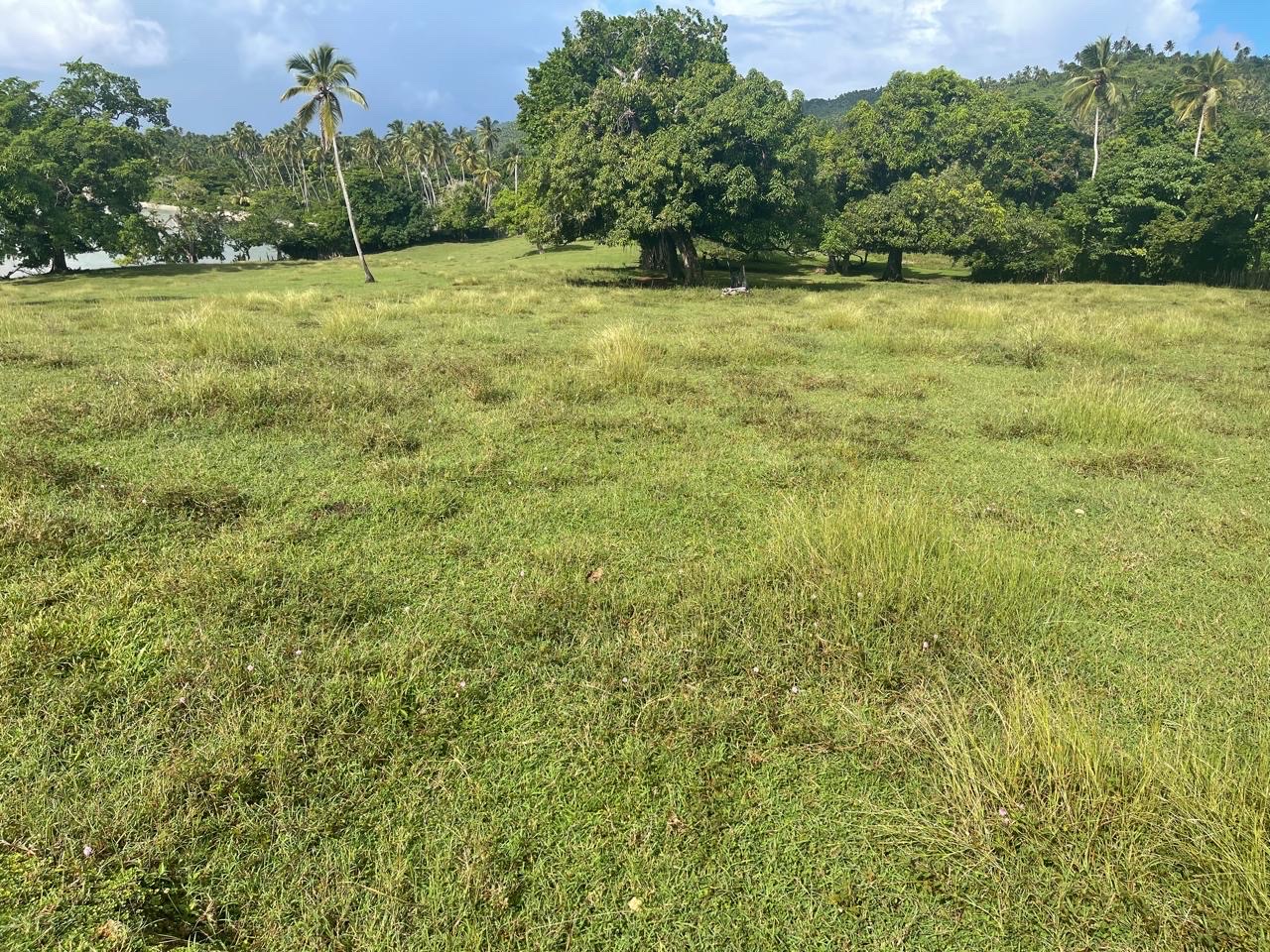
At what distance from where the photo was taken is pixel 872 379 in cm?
986

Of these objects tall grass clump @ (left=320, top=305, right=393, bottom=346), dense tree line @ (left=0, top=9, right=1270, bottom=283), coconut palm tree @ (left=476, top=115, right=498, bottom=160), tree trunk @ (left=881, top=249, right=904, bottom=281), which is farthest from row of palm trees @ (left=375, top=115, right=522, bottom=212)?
tall grass clump @ (left=320, top=305, right=393, bottom=346)

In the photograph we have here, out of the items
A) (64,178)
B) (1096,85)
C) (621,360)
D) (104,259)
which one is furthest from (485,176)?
(621,360)

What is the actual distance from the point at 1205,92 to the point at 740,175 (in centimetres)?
3984

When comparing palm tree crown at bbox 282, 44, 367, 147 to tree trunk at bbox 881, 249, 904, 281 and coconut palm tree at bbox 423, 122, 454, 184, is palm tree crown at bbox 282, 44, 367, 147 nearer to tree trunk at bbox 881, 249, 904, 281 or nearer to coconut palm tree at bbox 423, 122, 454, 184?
tree trunk at bbox 881, 249, 904, 281

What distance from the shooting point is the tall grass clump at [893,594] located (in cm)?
353

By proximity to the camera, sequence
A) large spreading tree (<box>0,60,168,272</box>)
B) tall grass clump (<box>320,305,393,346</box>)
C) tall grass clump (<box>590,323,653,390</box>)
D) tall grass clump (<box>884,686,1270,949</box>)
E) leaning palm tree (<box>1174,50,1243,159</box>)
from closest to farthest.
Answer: tall grass clump (<box>884,686,1270,949</box>) < tall grass clump (<box>590,323,653,390</box>) < tall grass clump (<box>320,305,393,346</box>) < large spreading tree (<box>0,60,168,272</box>) < leaning palm tree (<box>1174,50,1243,159</box>)

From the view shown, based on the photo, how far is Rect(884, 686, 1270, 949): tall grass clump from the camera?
7.15 ft

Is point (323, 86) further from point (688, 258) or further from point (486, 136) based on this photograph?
point (486, 136)

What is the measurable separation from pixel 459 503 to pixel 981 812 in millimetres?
3978

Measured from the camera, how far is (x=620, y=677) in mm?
3281

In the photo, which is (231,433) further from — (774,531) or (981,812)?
(981,812)

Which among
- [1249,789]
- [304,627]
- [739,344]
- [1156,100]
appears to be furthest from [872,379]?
[1156,100]

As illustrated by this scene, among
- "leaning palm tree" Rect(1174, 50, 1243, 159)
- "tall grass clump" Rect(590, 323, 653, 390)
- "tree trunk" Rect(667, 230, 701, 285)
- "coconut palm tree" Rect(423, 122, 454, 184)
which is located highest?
"coconut palm tree" Rect(423, 122, 454, 184)

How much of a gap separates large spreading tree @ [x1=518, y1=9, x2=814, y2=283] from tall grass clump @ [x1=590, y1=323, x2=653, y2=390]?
13.1 m
